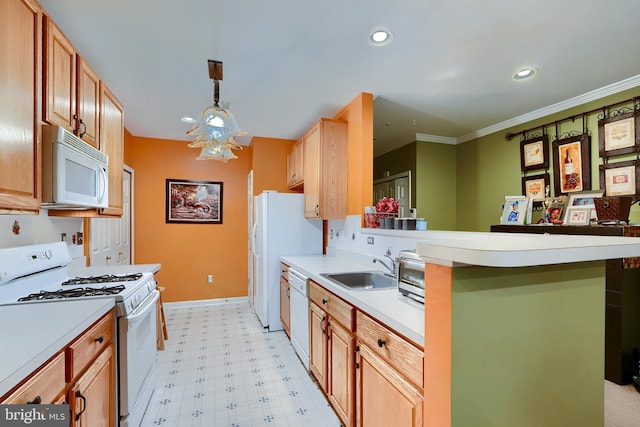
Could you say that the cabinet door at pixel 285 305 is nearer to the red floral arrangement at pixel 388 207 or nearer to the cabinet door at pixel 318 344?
the cabinet door at pixel 318 344

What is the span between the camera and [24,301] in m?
1.42

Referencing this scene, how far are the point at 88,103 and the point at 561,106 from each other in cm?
424

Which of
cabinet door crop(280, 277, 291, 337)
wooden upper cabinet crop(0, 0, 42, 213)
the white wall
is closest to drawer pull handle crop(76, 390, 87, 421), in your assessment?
wooden upper cabinet crop(0, 0, 42, 213)

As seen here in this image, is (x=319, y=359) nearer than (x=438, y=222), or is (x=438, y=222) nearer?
(x=319, y=359)

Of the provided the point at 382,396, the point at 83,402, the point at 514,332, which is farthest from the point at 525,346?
the point at 83,402

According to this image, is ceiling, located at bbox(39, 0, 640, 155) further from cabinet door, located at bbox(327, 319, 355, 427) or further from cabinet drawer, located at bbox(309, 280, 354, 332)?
cabinet door, located at bbox(327, 319, 355, 427)

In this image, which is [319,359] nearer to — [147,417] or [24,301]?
[147,417]

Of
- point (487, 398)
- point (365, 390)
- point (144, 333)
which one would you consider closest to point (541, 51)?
point (487, 398)

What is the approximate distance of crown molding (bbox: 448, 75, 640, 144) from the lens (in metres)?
2.55

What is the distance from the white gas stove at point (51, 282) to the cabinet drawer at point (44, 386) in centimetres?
54

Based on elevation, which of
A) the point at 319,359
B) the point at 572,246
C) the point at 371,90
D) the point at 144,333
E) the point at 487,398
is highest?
the point at 371,90

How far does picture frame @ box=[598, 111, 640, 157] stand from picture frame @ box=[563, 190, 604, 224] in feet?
1.24

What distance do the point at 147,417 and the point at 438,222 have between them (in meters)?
3.94

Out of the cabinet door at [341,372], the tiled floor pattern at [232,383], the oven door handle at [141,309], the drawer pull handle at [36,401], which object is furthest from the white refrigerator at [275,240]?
the drawer pull handle at [36,401]
